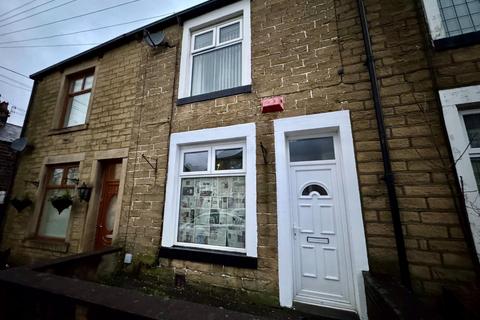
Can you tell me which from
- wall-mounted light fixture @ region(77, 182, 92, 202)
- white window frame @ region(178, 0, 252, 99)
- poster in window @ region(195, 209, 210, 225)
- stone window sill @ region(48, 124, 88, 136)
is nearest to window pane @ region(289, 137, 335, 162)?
white window frame @ region(178, 0, 252, 99)

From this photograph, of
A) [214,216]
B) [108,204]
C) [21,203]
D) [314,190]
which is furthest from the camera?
[21,203]

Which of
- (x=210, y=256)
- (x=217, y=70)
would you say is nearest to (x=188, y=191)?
(x=210, y=256)

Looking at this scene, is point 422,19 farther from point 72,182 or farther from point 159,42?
point 72,182

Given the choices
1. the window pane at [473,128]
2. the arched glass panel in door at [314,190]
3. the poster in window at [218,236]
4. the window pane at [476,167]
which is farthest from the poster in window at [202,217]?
the window pane at [473,128]

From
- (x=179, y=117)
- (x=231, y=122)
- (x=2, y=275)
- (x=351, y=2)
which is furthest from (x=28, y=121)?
(x=351, y=2)

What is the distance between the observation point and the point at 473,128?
8.96 ft

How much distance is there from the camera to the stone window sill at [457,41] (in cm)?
280

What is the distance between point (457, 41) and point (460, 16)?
57 centimetres

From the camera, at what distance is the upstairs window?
635 cm

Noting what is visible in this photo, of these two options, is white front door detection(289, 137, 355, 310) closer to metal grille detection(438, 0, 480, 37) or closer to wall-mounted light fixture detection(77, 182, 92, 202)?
metal grille detection(438, 0, 480, 37)

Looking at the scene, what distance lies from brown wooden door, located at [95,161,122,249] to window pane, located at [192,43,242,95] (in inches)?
110

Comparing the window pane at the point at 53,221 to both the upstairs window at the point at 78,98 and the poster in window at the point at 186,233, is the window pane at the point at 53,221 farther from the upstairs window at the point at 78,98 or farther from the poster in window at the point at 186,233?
the poster in window at the point at 186,233

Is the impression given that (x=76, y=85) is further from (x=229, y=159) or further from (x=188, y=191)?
(x=229, y=159)

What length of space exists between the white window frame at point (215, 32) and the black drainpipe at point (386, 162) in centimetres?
194
